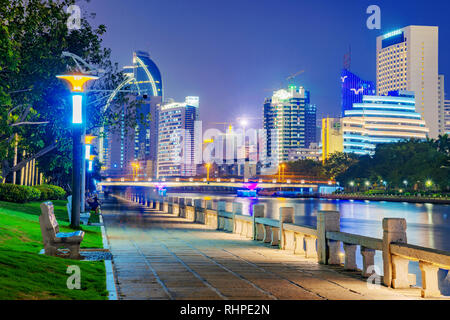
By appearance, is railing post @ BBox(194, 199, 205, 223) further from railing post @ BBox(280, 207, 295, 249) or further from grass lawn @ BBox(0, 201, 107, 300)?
grass lawn @ BBox(0, 201, 107, 300)

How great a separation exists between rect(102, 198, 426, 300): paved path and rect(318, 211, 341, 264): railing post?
13.5 inches

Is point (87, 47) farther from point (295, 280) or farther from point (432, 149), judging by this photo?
point (432, 149)

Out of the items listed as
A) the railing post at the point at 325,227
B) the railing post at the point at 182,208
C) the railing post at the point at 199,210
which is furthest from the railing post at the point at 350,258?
the railing post at the point at 182,208

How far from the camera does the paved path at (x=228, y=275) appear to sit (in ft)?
34.1

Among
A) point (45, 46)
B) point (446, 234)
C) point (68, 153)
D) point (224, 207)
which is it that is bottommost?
point (446, 234)

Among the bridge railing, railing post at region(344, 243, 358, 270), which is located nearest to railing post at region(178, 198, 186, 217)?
the bridge railing

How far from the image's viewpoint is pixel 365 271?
12875 millimetres

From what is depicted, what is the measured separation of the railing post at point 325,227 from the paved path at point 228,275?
0.34 metres

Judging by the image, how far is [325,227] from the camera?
1508cm

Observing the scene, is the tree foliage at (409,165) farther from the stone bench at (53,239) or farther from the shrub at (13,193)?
the stone bench at (53,239)

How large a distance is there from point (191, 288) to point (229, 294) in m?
0.89

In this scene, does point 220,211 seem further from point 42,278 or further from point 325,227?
point 42,278

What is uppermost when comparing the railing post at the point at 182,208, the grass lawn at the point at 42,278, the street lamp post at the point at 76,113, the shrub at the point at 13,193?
the street lamp post at the point at 76,113
